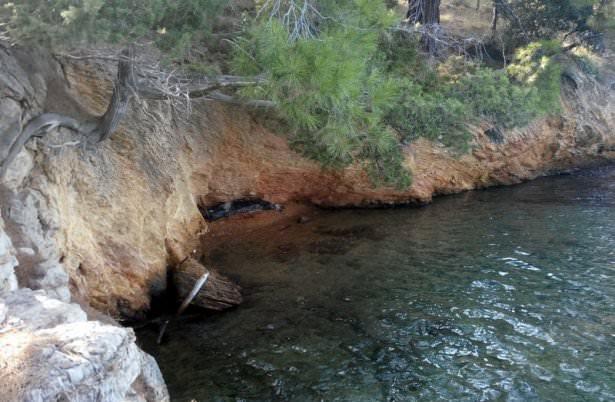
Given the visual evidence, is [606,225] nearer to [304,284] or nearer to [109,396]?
[304,284]

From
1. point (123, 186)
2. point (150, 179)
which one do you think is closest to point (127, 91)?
point (123, 186)

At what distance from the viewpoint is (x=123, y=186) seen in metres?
10.1

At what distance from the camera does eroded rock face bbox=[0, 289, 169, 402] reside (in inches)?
156

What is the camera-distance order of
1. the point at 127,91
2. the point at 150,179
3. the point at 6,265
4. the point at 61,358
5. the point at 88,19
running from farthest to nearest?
the point at 150,179, the point at 127,91, the point at 6,265, the point at 88,19, the point at 61,358

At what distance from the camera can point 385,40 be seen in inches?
467

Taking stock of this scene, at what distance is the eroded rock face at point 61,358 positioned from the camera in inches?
156

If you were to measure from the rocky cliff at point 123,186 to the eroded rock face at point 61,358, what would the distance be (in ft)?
0.05

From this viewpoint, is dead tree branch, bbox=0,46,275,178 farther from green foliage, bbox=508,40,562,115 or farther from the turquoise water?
green foliage, bbox=508,40,562,115

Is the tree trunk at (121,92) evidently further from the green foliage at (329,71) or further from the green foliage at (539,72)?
the green foliage at (539,72)

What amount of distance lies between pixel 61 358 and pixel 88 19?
3518 millimetres

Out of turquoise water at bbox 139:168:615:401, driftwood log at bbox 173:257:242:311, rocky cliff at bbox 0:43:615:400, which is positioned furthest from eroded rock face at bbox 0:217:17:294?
driftwood log at bbox 173:257:242:311

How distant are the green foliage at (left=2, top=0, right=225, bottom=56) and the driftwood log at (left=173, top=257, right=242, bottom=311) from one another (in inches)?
195

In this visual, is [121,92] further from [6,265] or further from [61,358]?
[61,358]

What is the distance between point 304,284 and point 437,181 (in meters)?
7.63
